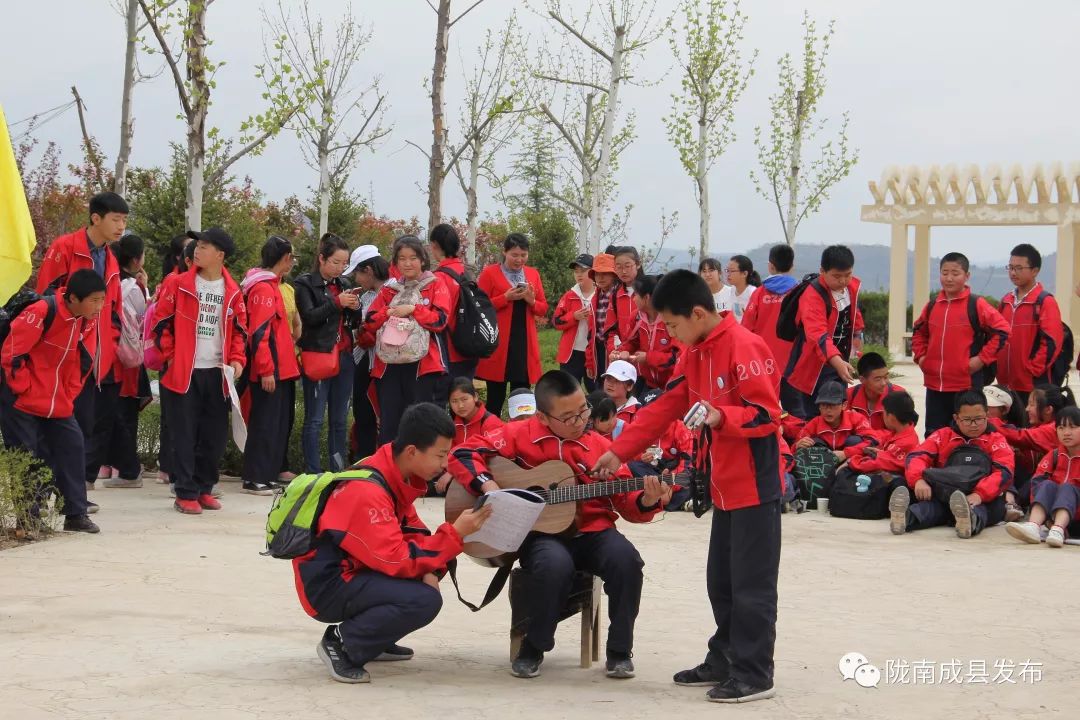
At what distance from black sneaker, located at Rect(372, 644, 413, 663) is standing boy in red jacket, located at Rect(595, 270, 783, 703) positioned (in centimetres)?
116

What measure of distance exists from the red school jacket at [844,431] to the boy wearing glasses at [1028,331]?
1201 mm

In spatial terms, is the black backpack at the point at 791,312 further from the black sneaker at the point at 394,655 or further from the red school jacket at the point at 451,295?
the black sneaker at the point at 394,655

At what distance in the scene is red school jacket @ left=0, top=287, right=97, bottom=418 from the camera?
782 centimetres

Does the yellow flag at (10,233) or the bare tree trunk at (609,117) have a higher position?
the bare tree trunk at (609,117)

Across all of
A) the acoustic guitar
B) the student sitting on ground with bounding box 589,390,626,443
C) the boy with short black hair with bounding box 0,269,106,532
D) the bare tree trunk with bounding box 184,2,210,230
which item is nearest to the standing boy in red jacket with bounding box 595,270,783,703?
the acoustic guitar

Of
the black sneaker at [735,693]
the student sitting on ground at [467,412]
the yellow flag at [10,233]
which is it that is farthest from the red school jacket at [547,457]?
the student sitting on ground at [467,412]

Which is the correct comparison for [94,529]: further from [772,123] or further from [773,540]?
[772,123]

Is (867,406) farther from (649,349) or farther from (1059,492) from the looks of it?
(1059,492)

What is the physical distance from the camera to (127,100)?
13531mm

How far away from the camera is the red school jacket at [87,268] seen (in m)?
8.67

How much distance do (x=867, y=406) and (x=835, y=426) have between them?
0.38 metres

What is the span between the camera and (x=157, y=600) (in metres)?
6.52

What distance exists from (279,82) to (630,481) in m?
9.20

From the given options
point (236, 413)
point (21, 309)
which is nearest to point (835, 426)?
point (236, 413)
